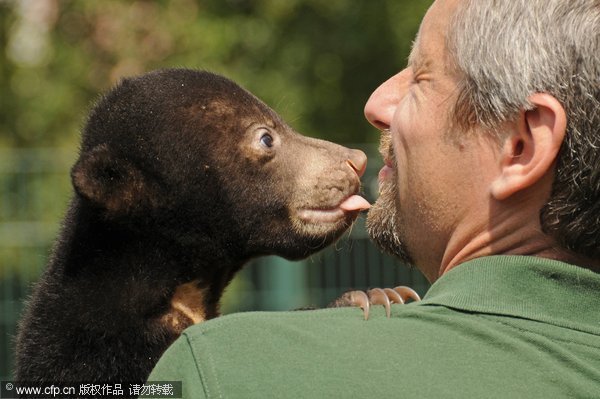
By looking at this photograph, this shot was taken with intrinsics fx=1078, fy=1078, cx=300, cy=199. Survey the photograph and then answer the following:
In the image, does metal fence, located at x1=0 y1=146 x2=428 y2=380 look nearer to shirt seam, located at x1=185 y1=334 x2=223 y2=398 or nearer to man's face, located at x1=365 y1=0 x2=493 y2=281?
man's face, located at x1=365 y1=0 x2=493 y2=281

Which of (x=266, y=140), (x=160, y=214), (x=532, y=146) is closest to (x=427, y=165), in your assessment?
(x=532, y=146)

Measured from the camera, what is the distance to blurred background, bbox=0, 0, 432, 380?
10.0 metres

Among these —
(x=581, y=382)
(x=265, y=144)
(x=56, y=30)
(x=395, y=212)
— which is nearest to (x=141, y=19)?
(x=56, y=30)

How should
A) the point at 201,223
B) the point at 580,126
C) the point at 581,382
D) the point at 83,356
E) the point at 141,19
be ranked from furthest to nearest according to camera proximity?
the point at 141,19, the point at 201,223, the point at 83,356, the point at 580,126, the point at 581,382

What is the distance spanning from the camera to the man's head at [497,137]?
Answer: 2.62m

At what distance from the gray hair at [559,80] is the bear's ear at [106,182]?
156cm

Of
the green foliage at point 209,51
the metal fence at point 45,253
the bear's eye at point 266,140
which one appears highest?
the green foliage at point 209,51

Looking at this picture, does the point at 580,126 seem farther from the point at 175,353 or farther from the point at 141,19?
the point at 141,19

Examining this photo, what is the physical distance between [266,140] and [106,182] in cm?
75

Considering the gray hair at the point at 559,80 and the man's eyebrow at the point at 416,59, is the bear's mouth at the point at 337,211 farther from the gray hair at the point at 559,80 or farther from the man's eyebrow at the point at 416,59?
the gray hair at the point at 559,80

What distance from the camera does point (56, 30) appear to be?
14898 millimetres

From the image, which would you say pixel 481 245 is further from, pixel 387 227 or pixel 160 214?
pixel 160 214

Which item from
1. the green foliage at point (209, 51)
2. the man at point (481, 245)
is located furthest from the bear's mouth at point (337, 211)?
the green foliage at point (209, 51)

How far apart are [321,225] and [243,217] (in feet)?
1.00
